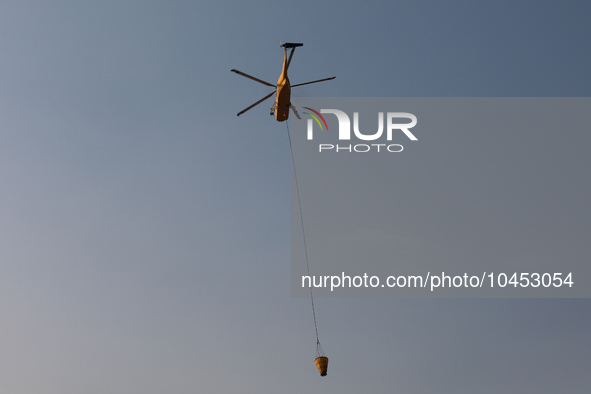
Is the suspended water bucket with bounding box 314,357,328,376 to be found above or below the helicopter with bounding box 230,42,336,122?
below

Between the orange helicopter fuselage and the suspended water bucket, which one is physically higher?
the orange helicopter fuselage

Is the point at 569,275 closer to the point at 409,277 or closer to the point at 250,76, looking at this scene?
the point at 409,277

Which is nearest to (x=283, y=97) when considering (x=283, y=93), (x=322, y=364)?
(x=283, y=93)

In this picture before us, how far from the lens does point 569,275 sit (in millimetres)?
60188

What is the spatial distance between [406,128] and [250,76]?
25.6m

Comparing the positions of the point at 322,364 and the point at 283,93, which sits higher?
the point at 283,93

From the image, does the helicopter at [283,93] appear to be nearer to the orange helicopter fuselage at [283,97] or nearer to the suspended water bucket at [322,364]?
the orange helicopter fuselage at [283,97]

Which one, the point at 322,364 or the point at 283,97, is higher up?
the point at 283,97

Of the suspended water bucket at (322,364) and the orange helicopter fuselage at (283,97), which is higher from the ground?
the orange helicopter fuselage at (283,97)

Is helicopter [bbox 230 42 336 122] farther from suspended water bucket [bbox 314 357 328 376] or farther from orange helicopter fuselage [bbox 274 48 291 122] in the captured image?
suspended water bucket [bbox 314 357 328 376]

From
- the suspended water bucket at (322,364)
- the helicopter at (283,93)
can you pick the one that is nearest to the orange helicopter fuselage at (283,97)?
the helicopter at (283,93)

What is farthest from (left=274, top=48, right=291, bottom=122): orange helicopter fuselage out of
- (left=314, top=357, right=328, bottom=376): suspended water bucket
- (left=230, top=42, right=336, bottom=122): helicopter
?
(left=314, top=357, right=328, bottom=376): suspended water bucket

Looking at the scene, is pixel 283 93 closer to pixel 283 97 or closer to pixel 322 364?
pixel 283 97

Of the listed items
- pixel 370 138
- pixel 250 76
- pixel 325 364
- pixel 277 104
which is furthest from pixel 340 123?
pixel 325 364
